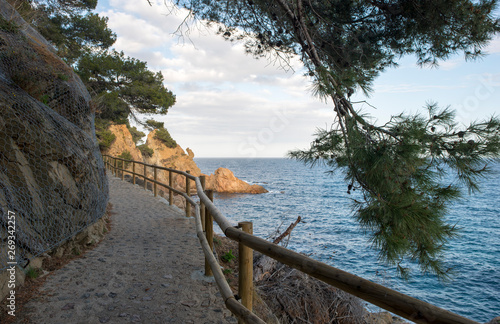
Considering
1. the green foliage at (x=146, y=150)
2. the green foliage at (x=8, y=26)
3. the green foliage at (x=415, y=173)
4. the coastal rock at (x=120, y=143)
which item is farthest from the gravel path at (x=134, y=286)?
the green foliage at (x=146, y=150)


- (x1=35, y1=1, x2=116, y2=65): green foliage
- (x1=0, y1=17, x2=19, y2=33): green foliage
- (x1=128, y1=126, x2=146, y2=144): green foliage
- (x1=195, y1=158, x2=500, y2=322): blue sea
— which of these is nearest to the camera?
(x1=0, y1=17, x2=19, y2=33): green foliage

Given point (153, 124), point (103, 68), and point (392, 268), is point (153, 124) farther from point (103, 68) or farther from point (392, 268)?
point (392, 268)

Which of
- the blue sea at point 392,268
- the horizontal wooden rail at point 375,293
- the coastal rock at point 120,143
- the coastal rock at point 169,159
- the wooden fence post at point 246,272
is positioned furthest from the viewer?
the coastal rock at point 169,159

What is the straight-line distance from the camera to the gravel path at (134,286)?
284 cm

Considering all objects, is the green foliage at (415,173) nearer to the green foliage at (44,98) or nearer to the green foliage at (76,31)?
the green foliage at (44,98)

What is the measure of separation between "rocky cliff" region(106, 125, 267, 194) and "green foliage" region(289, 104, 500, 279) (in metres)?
25.3

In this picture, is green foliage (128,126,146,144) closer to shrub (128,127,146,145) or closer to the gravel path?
shrub (128,127,146,145)

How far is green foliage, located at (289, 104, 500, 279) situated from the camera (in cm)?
269

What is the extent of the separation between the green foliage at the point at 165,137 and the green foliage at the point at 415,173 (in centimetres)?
3895

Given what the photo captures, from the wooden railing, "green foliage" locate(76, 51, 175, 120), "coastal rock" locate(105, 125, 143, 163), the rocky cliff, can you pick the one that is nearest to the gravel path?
the wooden railing

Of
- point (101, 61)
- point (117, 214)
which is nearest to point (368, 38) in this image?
point (117, 214)

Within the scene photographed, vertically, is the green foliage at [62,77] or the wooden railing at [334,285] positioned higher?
the green foliage at [62,77]

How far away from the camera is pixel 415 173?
9.52 feet

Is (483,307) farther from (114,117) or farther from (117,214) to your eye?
(114,117)
